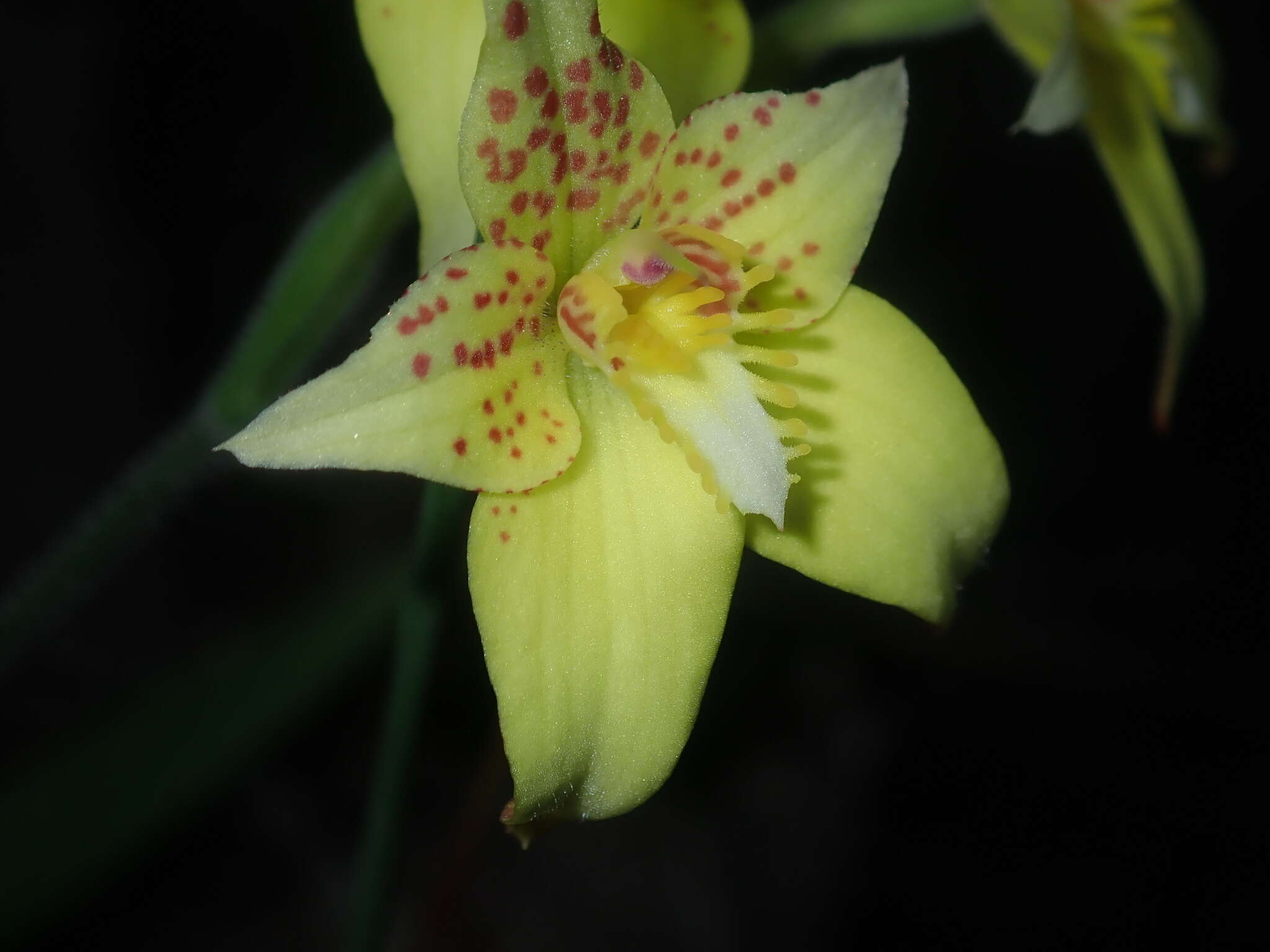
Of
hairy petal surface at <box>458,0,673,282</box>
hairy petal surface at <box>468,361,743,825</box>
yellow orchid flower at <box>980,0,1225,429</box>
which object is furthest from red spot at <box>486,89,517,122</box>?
yellow orchid flower at <box>980,0,1225,429</box>

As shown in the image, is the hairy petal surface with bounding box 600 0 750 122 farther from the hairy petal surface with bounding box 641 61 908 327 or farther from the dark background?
the dark background

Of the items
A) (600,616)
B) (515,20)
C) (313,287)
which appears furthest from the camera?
(313,287)

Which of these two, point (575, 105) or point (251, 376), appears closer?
point (575, 105)

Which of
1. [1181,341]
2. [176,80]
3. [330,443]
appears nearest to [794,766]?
[1181,341]

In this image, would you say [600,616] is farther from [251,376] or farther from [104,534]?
[104,534]

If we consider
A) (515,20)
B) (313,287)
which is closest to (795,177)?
(515,20)

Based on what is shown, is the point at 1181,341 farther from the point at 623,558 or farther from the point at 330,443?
the point at 330,443
